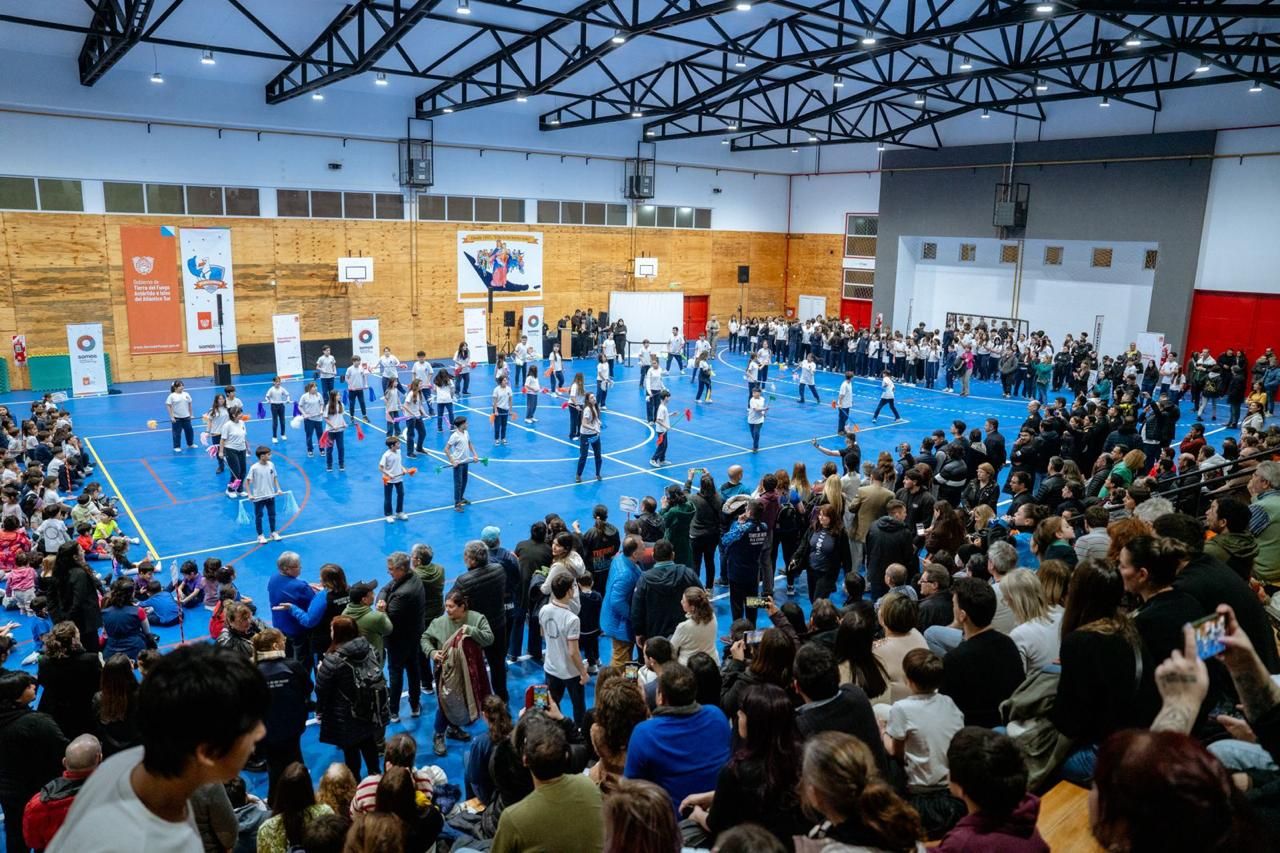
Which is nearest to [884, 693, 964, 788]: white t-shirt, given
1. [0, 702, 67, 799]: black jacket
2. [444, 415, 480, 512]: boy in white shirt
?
[0, 702, 67, 799]: black jacket

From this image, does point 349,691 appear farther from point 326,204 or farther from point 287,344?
point 326,204

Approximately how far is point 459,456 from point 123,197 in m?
17.2

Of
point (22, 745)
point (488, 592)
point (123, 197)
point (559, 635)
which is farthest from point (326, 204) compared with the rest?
point (22, 745)

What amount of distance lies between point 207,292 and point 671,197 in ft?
64.1

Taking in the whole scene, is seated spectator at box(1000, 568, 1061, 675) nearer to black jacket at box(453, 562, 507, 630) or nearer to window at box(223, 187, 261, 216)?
black jacket at box(453, 562, 507, 630)

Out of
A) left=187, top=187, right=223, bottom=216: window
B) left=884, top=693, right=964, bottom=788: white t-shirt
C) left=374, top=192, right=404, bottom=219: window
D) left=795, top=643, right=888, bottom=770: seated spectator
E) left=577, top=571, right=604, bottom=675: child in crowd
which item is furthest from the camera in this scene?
left=374, top=192, right=404, bottom=219: window

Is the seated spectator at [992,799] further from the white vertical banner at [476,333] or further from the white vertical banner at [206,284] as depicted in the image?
the white vertical banner at [476,333]

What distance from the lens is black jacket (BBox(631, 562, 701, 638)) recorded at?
754 cm

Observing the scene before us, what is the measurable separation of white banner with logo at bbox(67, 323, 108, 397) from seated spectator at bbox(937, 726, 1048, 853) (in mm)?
27466

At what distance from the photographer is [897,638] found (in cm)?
527

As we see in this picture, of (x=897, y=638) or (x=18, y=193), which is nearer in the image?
(x=897, y=638)

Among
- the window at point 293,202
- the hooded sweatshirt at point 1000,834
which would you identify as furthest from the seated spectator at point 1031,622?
the window at point 293,202

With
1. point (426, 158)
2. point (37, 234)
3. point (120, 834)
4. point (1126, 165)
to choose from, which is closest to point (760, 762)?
point (120, 834)

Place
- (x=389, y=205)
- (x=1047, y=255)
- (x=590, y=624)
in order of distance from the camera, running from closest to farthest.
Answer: (x=590, y=624) < (x=389, y=205) < (x=1047, y=255)
